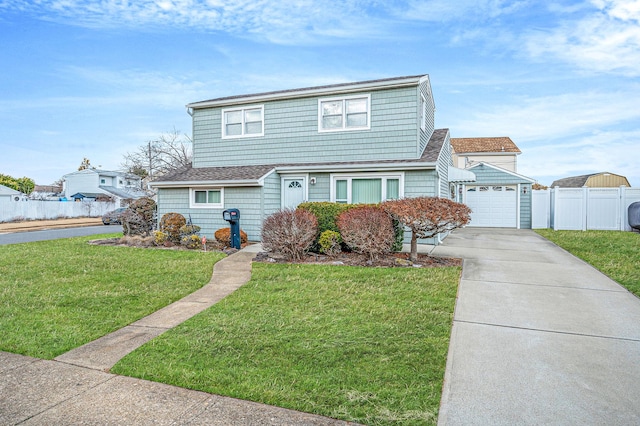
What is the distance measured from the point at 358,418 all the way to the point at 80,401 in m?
2.46

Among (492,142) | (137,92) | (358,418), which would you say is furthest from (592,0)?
(492,142)

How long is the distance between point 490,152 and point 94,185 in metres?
44.7

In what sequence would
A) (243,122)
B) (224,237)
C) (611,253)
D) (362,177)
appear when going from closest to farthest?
(611,253) → (224,237) → (362,177) → (243,122)

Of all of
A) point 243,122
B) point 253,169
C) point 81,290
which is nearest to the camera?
point 81,290

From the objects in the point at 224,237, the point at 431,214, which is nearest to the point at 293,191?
the point at 224,237

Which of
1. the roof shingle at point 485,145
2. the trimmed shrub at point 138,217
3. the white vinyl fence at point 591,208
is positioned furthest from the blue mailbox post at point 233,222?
the roof shingle at point 485,145

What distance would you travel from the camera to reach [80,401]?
328 centimetres

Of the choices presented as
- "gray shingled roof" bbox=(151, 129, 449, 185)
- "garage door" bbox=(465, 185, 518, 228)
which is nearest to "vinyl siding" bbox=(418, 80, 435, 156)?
"gray shingled roof" bbox=(151, 129, 449, 185)

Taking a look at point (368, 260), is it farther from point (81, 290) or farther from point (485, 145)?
point (485, 145)

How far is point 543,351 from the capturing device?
425 centimetres

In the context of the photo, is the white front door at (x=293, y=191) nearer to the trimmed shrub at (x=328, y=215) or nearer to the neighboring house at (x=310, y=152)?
the neighboring house at (x=310, y=152)

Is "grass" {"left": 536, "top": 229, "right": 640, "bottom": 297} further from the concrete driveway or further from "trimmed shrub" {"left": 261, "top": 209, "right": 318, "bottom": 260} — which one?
"trimmed shrub" {"left": 261, "top": 209, "right": 318, "bottom": 260}

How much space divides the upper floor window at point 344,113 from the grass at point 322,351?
781 centimetres

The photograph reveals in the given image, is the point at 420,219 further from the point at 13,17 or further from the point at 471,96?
the point at 13,17
